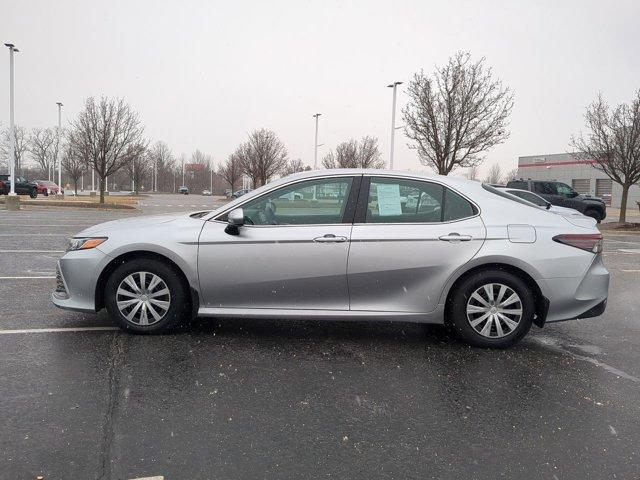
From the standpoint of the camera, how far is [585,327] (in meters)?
5.60

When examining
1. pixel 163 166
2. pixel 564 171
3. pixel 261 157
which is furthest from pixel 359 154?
pixel 163 166

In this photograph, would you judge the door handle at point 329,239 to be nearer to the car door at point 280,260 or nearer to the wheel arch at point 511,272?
the car door at point 280,260

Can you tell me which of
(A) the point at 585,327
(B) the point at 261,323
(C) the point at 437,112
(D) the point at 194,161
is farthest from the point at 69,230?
(D) the point at 194,161

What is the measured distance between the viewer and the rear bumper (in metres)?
4.49

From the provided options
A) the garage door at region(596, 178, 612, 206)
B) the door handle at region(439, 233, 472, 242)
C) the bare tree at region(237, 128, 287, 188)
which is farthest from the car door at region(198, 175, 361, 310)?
the garage door at region(596, 178, 612, 206)

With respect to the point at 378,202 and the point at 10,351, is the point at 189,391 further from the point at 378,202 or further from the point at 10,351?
the point at 378,202

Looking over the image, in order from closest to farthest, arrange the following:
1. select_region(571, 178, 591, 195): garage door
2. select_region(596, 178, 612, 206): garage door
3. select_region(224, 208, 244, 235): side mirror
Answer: select_region(224, 208, 244, 235): side mirror < select_region(596, 178, 612, 206): garage door < select_region(571, 178, 591, 195): garage door

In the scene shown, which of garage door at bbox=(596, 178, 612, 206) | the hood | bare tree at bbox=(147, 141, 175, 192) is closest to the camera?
the hood

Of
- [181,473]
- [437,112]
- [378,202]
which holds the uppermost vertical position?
[437,112]

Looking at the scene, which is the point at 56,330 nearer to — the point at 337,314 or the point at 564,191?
the point at 337,314

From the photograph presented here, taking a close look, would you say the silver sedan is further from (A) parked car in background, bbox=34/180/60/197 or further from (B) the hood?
(A) parked car in background, bbox=34/180/60/197

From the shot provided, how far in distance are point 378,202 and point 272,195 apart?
37.6 inches

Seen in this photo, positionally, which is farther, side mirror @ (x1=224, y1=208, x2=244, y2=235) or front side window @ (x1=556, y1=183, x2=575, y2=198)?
front side window @ (x1=556, y1=183, x2=575, y2=198)

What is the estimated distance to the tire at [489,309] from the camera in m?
4.48
